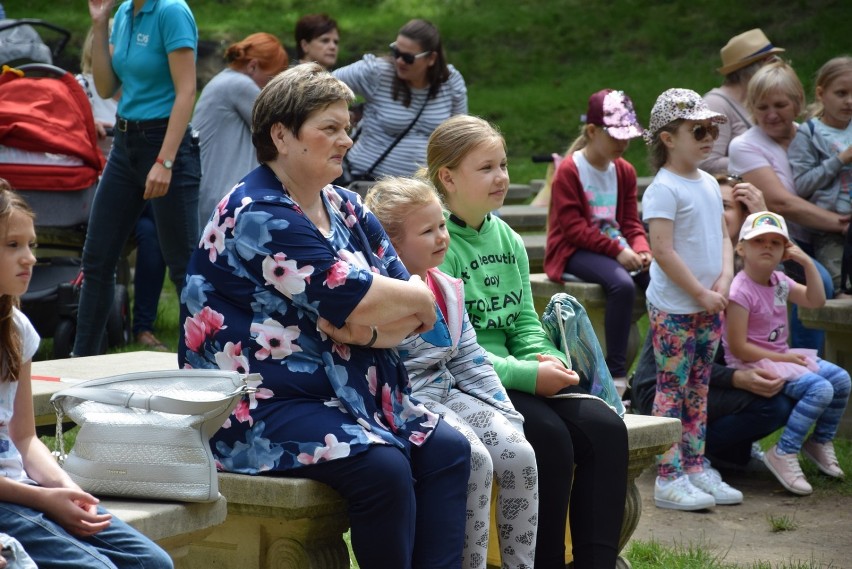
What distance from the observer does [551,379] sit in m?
3.75

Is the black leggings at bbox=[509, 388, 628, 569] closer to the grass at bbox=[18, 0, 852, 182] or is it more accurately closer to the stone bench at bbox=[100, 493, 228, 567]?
the stone bench at bbox=[100, 493, 228, 567]

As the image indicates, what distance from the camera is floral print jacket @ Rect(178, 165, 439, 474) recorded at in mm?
3062

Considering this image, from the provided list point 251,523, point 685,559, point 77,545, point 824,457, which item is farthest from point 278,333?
point 824,457

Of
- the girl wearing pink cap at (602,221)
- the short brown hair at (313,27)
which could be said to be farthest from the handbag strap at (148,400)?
the short brown hair at (313,27)

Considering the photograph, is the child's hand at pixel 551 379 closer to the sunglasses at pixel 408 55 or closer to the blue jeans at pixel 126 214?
the blue jeans at pixel 126 214

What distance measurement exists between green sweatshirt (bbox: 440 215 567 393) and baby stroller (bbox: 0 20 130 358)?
10.5 ft

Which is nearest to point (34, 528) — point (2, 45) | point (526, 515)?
point (526, 515)

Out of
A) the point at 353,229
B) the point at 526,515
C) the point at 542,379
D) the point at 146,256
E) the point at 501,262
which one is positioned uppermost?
the point at 353,229

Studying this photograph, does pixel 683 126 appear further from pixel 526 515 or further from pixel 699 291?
pixel 526 515

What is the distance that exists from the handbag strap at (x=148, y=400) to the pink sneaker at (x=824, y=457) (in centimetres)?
348

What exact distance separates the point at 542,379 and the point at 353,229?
78 cm

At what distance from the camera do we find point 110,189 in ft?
18.0

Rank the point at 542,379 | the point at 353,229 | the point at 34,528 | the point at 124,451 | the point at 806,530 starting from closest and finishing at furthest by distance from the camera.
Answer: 1. the point at 34,528
2. the point at 124,451
3. the point at 353,229
4. the point at 542,379
5. the point at 806,530

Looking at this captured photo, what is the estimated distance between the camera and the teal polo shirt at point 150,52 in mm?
5410
